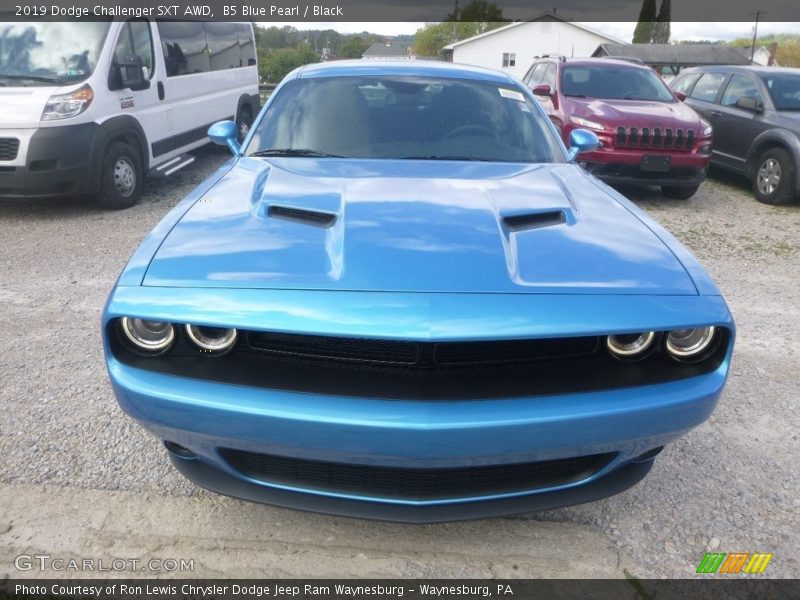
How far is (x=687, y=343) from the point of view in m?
1.90


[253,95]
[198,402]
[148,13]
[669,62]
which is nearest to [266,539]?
[198,402]

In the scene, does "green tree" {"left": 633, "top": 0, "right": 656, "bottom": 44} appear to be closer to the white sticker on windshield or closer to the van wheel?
the van wheel

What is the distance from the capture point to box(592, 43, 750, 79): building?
3769 cm

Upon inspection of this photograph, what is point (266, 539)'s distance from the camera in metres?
2.17

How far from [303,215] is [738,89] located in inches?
339

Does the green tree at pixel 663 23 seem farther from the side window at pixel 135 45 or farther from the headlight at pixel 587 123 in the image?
the side window at pixel 135 45

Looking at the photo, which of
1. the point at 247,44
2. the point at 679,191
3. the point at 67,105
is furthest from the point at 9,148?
the point at 679,191

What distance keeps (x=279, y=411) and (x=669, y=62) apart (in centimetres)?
4399

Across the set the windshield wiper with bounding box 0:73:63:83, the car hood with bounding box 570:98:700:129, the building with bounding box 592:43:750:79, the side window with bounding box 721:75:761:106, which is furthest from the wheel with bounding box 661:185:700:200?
the building with bounding box 592:43:750:79

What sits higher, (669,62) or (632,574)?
(669,62)

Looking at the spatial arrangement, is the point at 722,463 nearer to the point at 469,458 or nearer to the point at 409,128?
the point at 469,458

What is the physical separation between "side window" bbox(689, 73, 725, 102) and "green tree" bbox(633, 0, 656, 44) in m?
60.9

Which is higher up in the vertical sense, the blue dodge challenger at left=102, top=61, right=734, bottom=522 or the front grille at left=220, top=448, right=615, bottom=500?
the blue dodge challenger at left=102, top=61, right=734, bottom=522

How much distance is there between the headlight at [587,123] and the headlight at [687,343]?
573 cm
